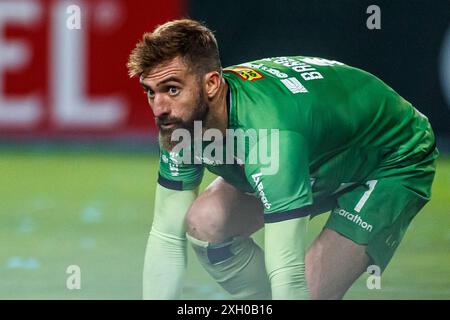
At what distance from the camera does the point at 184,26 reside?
4.74 meters

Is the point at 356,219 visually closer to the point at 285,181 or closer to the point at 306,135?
the point at 306,135

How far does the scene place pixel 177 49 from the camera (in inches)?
185

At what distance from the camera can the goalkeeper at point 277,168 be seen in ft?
14.9

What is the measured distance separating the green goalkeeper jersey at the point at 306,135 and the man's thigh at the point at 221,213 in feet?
0.41

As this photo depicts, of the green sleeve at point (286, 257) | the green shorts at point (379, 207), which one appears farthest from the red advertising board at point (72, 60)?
the green sleeve at point (286, 257)

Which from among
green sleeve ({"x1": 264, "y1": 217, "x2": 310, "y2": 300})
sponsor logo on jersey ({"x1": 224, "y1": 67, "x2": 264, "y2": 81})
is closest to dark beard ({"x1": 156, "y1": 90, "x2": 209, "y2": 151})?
sponsor logo on jersey ({"x1": 224, "y1": 67, "x2": 264, "y2": 81})

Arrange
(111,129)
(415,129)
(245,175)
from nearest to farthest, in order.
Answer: (245,175) < (415,129) < (111,129)

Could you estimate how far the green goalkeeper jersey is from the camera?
14.9 feet

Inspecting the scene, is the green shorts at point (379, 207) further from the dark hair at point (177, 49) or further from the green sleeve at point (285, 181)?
the dark hair at point (177, 49)

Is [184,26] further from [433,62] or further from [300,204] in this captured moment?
[433,62]

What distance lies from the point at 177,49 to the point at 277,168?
65 cm
